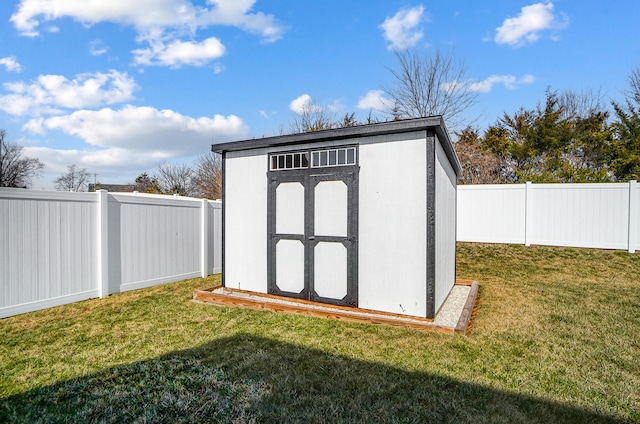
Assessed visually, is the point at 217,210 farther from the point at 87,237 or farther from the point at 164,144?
the point at 164,144

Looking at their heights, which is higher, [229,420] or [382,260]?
[382,260]

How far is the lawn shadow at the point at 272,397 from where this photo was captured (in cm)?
208

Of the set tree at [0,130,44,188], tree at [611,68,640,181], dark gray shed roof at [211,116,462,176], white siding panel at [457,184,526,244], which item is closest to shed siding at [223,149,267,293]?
dark gray shed roof at [211,116,462,176]

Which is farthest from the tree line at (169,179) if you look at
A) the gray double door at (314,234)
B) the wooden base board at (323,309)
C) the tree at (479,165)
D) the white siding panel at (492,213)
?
the gray double door at (314,234)

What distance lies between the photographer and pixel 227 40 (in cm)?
787

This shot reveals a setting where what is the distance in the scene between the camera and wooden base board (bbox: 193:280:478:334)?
3758 millimetres

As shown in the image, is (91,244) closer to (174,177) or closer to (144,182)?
(174,177)

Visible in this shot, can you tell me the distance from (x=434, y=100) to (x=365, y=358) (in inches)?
508

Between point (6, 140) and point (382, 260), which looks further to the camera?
point (6, 140)

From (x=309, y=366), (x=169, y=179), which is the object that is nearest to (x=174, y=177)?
(x=169, y=179)

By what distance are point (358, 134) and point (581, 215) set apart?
288 inches

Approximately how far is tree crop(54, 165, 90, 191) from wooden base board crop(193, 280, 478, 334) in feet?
91.4

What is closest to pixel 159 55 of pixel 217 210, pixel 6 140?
pixel 217 210

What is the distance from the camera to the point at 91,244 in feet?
16.2
